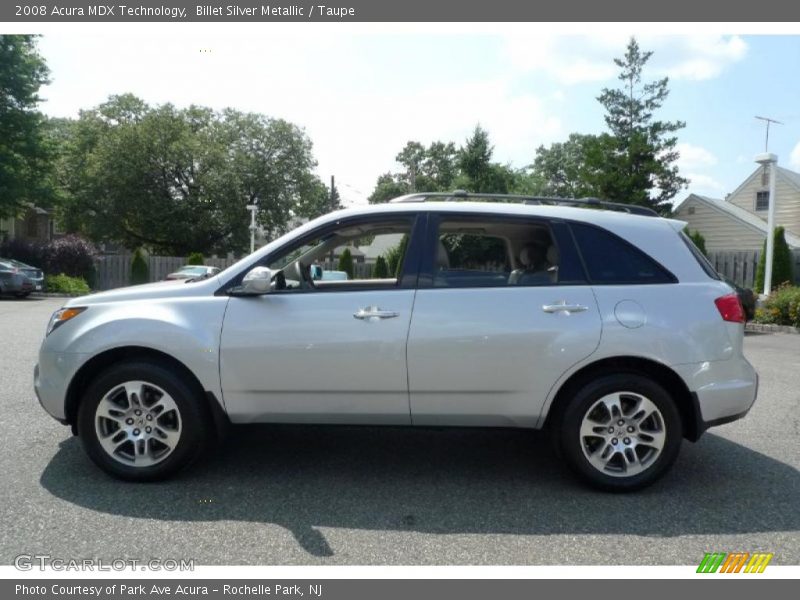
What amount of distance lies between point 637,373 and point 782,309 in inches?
576

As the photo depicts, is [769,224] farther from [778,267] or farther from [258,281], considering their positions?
[258,281]

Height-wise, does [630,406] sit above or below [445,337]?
below

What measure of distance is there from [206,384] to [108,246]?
62674mm

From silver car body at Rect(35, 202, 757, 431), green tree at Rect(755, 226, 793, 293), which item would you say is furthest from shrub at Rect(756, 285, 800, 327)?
silver car body at Rect(35, 202, 757, 431)

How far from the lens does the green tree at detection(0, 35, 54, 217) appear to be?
29922 mm

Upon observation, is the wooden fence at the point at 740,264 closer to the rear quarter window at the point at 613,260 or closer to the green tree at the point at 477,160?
the green tree at the point at 477,160

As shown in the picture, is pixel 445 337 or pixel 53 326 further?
pixel 53 326

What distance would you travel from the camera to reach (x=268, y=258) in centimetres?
436

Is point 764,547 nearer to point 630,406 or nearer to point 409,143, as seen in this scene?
point 630,406

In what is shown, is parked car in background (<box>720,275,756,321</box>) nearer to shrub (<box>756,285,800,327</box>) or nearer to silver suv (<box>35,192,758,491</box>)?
silver suv (<box>35,192,758,491</box>)

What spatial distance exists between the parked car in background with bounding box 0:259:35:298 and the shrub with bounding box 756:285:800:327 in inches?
963

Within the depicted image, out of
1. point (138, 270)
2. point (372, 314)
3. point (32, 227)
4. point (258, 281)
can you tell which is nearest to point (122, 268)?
point (138, 270)

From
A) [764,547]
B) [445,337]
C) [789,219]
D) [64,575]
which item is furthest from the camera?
[789,219]

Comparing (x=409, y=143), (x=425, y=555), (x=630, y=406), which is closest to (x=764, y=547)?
(x=630, y=406)
